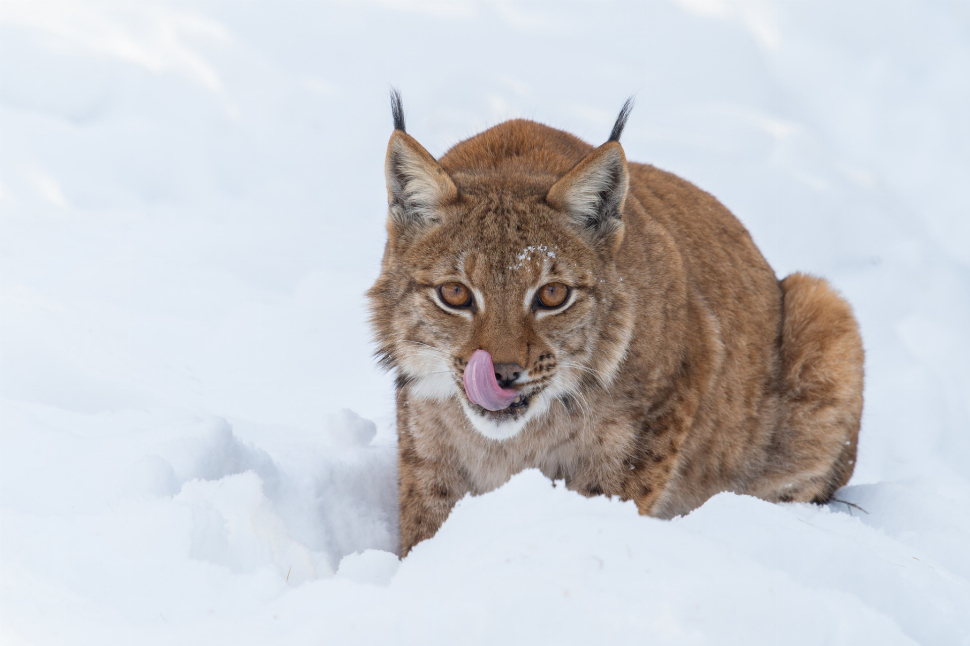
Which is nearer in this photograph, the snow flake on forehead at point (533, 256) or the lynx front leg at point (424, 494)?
the snow flake on forehead at point (533, 256)

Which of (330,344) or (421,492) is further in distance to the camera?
(330,344)

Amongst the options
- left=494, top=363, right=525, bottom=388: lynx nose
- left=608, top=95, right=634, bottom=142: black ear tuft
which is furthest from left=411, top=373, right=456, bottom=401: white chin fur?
left=608, top=95, right=634, bottom=142: black ear tuft

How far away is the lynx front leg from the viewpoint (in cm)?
375

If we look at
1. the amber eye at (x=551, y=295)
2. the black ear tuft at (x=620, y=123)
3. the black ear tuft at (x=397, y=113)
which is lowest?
the amber eye at (x=551, y=295)

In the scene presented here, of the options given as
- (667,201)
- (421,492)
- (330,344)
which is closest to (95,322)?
(330,344)

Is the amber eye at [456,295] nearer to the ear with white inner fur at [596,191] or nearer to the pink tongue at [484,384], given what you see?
the pink tongue at [484,384]

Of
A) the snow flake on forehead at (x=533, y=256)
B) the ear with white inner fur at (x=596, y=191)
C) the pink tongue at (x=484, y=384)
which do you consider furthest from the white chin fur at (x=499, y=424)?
the ear with white inner fur at (x=596, y=191)

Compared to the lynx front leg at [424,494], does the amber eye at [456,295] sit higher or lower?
higher

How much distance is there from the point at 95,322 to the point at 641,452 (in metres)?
3.41

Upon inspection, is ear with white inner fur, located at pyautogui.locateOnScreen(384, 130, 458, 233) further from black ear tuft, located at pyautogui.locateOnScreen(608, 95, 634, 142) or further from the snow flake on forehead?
black ear tuft, located at pyautogui.locateOnScreen(608, 95, 634, 142)

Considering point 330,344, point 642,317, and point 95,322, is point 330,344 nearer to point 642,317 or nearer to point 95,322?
point 95,322

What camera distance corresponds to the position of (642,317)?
11.9 ft

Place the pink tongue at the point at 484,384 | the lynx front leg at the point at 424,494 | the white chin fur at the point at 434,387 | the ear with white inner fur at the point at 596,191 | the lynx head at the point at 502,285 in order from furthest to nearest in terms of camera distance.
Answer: the lynx front leg at the point at 424,494 < the white chin fur at the point at 434,387 < the ear with white inner fur at the point at 596,191 < the lynx head at the point at 502,285 < the pink tongue at the point at 484,384

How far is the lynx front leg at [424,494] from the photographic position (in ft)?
12.3
